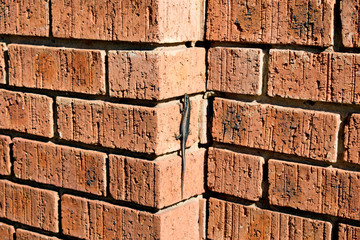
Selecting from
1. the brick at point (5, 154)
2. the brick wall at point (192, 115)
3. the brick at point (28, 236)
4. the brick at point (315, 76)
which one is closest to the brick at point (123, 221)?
the brick wall at point (192, 115)

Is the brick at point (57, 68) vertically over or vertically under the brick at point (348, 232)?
over

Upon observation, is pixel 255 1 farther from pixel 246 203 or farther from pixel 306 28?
pixel 246 203

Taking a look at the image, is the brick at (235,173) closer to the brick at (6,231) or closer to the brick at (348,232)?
the brick at (348,232)

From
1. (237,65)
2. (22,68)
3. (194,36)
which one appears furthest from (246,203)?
(22,68)

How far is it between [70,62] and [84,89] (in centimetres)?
14

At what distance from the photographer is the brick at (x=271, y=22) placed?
2059mm

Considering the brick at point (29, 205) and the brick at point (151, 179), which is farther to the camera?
the brick at point (29, 205)

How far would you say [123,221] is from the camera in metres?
2.30

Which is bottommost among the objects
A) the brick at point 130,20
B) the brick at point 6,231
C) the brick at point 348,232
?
the brick at point 6,231

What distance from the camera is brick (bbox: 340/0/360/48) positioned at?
1987mm

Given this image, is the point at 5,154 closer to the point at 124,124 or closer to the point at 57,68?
the point at 57,68

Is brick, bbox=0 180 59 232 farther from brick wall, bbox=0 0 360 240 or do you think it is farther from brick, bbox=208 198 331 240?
brick, bbox=208 198 331 240

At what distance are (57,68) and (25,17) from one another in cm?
30

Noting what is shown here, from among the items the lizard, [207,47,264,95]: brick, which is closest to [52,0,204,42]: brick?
[207,47,264,95]: brick
